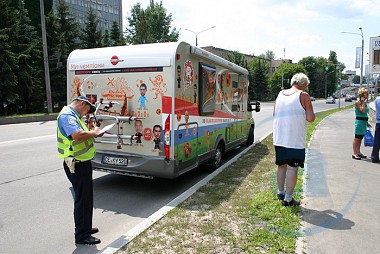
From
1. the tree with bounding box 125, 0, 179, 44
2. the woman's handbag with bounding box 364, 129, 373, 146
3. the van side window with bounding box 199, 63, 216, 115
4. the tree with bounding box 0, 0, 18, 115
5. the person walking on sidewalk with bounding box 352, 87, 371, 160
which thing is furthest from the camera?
the tree with bounding box 125, 0, 179, 44

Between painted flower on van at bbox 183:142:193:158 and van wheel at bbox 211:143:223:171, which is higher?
painted flower on van at bbox 183:142:193:158

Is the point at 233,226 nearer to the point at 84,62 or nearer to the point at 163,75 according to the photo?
the point at 163,75

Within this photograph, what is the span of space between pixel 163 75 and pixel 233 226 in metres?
2.73

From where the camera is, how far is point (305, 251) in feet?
11.3

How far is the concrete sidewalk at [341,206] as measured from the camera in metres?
3.64

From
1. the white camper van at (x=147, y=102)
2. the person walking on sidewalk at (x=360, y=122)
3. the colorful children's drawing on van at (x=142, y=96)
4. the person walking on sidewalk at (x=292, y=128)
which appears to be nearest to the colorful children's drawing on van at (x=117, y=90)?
the white camper van at (x=147, y=102)

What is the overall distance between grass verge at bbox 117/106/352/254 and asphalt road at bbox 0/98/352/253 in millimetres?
617

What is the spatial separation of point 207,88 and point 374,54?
22.6 metres

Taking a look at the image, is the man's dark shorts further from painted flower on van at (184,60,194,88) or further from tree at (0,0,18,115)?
tree at (0,0,18,115)

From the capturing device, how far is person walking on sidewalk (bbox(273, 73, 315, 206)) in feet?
15.4

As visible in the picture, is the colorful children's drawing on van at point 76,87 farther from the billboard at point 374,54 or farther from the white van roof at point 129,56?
the billboard at point 374,54

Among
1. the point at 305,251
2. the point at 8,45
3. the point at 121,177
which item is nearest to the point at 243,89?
the point at 121,177

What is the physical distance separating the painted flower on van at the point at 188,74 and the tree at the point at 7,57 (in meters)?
21.6

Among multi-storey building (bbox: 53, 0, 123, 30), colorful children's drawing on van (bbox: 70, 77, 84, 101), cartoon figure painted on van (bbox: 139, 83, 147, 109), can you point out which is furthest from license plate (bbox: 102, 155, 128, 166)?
multi-storey building (bbox: 53, 0, 123, 30)
